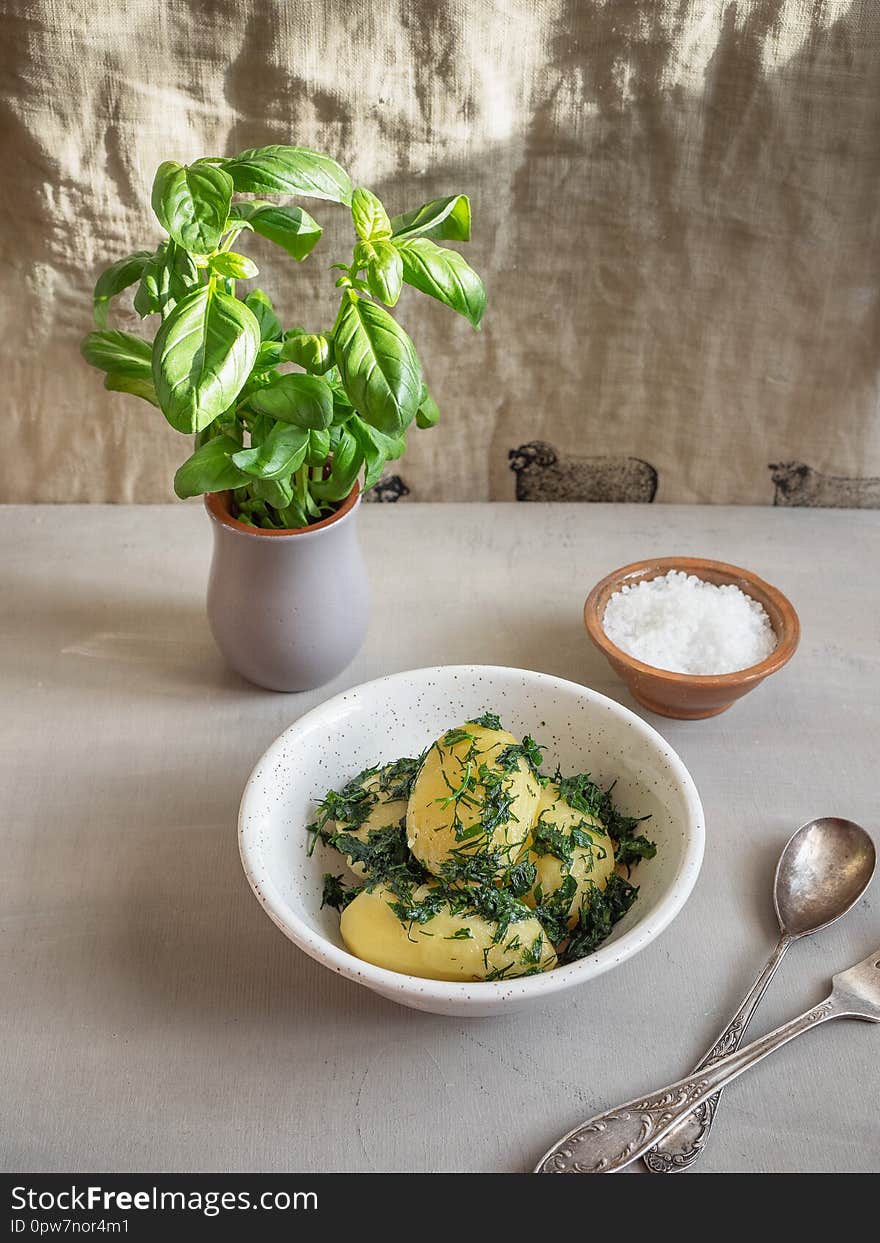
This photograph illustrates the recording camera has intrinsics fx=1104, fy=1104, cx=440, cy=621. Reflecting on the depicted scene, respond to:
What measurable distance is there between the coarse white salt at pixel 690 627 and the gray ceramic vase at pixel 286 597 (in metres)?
0.21

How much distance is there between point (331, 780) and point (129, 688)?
252 millimetres

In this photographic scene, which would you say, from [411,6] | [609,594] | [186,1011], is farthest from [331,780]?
[411,6]

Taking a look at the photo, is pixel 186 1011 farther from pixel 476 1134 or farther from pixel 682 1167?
pixel 682 1167

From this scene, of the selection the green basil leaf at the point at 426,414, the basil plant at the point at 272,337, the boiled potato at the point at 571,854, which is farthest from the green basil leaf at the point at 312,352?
the boiled potato at the point at 571,854

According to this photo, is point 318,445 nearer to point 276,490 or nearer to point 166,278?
point 276,490

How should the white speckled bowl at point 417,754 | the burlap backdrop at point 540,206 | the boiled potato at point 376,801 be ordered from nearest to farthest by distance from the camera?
1. the white speckled bowl at point 417,754
2. the boiled potato at point 376,801
3. the burlap backdrop at point 540,206

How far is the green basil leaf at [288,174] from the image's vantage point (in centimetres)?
68

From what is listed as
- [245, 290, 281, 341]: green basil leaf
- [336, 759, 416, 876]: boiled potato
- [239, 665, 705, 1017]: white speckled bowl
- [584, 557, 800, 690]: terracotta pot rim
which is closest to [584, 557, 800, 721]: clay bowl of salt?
[584, 557, 800, 690]: terracotta pot rim

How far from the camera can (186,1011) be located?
648 mm

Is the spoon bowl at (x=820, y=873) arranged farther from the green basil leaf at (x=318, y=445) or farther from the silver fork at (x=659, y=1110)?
the green basil leaf at (x=318, y=445)

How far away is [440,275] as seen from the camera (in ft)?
2.41

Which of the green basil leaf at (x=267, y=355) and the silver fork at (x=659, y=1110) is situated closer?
the silver fork at (x=659, y=1110)

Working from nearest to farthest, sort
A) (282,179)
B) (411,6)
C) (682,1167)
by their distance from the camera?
(682,1167) < (282,179) < (411,6)

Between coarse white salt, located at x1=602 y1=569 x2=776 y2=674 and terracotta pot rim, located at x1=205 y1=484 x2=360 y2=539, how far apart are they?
223 mm
